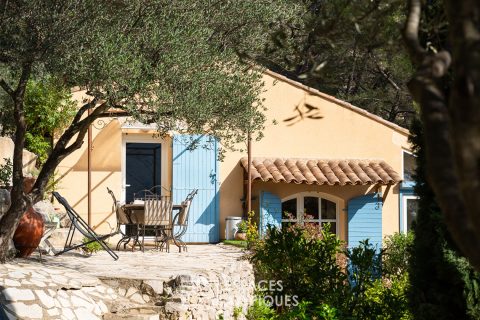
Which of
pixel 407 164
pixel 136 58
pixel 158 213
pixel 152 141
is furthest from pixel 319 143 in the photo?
pixel 136 58

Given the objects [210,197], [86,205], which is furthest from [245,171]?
[86,205]

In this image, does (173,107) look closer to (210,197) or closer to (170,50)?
(170,50)

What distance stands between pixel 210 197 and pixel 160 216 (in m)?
4.02

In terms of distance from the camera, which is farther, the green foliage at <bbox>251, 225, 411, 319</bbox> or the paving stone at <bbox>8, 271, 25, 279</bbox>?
the paving stone at <bbox>8, 271, 25, 279</bbox>

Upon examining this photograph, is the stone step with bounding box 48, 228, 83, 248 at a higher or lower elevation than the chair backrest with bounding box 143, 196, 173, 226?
lower

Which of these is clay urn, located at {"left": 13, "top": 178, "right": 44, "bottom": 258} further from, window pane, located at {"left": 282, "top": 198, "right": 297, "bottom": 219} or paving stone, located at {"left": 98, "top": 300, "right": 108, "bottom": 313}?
window pane, located at {"left": 282, "top": 198, "right": 297, "bottom": 219}

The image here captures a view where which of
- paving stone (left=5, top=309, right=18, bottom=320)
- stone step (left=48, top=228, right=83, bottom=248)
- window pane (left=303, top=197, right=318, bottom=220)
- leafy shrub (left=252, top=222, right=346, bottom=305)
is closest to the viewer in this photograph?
leafy shrub (left=252, top=222, right=346, bottom=305)

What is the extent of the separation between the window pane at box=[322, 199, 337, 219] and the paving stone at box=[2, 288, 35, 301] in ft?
34.9

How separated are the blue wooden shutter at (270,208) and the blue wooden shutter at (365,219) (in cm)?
170

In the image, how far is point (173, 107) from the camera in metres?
9.69

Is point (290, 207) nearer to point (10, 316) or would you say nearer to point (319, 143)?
point (319, 143)

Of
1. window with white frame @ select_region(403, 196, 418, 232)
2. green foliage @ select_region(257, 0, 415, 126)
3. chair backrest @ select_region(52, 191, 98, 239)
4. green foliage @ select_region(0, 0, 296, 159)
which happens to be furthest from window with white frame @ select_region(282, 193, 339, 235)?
green foliage @ select_region(257, 0, 415, 126)

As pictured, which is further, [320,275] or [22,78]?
[22,78]

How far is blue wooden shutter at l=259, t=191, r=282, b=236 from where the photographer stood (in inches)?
694
